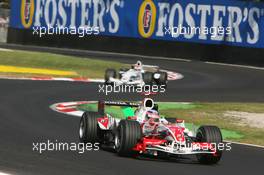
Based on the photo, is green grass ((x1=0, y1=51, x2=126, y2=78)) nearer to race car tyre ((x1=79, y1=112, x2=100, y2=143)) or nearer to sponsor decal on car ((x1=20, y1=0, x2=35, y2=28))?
sponsor decal on car ((x1=20, y1=0, x2=35, y2=28))

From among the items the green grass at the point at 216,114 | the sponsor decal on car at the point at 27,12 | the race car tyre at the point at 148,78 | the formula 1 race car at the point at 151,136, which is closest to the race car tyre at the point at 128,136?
the formula 1 race car at the point at 151,136

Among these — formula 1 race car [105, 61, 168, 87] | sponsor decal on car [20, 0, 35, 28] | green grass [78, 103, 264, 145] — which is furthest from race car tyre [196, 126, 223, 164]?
sponsor decal on car [20, 0, 35, 28]

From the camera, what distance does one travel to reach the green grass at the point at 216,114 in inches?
595

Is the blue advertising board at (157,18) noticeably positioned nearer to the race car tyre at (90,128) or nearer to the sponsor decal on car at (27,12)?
the sponsor decal on car at (27,12)

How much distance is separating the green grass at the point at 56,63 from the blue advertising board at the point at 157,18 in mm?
5927

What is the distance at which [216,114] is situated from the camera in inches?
720

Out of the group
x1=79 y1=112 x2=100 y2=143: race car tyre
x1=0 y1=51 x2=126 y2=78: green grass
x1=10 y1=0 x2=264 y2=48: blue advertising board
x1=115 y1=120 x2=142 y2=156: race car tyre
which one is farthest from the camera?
x1=10 y1=0 x2=264 y2=48: blue advertising board

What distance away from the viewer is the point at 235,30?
36.5 metres

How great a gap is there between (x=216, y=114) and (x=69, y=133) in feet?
18.0

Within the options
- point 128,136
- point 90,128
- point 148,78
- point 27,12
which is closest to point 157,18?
point 27,12

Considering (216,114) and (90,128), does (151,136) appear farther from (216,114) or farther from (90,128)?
(216,114)

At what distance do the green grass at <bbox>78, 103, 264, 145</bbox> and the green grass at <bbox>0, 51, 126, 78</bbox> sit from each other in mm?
9720

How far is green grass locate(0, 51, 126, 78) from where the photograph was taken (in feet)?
102

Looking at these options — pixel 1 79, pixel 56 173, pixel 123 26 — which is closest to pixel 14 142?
pixel 56 173
